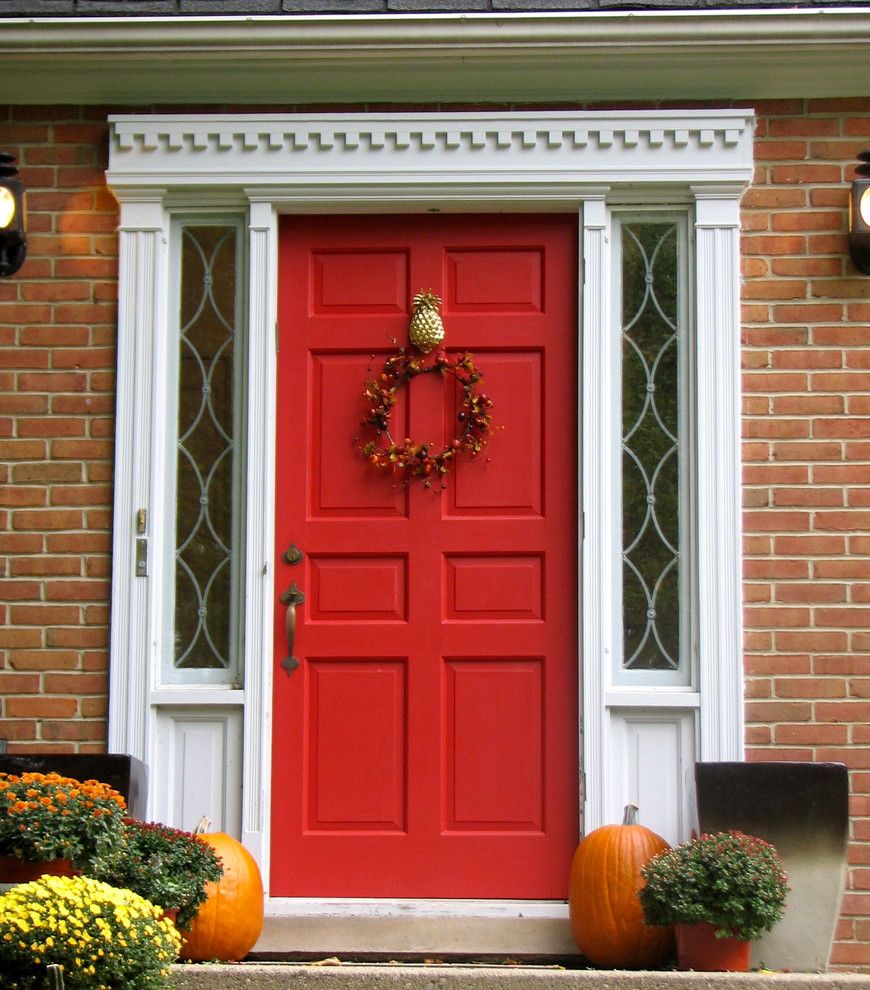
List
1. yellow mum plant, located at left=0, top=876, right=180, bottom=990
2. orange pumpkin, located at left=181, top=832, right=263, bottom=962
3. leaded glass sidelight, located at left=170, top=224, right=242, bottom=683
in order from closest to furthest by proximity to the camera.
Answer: yellow mum plant, located at left=0, top=876, right=180, bottom=990 → orange pumpkin, located at left=181, top=832, right=263, bottom=962 → leaded glass sidelight, located at left=170, top=224, right=242, bottom=683

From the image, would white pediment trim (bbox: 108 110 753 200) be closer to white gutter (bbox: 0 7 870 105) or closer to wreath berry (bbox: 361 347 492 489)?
white gutter (bbox: 0 7 870 105)

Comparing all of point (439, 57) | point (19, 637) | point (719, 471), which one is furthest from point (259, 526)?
point (439, 57)

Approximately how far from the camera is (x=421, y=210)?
529 centimetres

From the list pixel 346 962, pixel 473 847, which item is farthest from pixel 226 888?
pixel 473 847

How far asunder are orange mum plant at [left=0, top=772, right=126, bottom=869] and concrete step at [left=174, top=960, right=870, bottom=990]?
0.45 m

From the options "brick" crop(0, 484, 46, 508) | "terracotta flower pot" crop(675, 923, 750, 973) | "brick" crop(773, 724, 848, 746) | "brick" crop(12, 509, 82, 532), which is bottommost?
"terracotta flower pot" crop(675, 923, 750, 973)

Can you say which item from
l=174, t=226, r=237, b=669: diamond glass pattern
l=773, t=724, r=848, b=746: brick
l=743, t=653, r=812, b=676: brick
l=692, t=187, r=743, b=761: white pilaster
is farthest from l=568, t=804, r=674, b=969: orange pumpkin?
l=174, t=226, r=237, b=669: diamond glass pattern

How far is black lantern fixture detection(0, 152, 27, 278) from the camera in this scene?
201 inches

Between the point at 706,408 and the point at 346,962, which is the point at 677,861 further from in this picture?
the point at 706,408

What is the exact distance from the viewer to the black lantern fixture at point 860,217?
5.03m

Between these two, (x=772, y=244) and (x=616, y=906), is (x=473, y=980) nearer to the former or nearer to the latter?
(x=616, y=906)

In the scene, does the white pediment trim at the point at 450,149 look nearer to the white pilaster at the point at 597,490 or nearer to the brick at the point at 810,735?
the white pilaster at the point at 597,490

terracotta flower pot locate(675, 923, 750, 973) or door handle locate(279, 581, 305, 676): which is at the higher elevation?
door handle locate(279, 581, 305, 676)

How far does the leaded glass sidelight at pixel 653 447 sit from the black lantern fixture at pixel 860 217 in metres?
0.61
